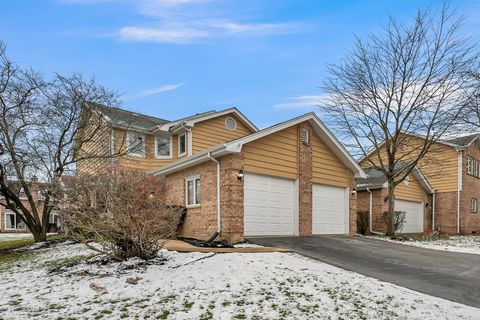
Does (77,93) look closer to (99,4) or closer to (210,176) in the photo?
(99,4)

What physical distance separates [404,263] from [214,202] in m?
6.01

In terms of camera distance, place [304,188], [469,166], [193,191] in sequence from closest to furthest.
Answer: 1. [193,191]
2. [304,188]
3. [469,166]

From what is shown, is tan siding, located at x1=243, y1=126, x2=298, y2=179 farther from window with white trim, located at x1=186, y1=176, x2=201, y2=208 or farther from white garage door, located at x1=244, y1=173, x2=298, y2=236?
window with white trim, located at x1=186, y1=176, x2=201, y2=208

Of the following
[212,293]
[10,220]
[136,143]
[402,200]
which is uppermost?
[136,143]

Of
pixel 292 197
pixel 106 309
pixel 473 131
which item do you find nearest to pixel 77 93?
pixel 292 197

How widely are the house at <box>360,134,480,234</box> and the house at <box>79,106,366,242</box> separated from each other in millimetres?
9568

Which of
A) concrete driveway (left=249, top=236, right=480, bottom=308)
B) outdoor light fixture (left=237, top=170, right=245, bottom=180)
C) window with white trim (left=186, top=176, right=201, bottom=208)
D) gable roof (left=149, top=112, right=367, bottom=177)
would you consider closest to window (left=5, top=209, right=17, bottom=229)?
gable roof (left=149, top=112, right=367, bottom=177)

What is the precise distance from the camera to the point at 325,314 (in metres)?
5.42

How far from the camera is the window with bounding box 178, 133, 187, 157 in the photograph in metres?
19.1

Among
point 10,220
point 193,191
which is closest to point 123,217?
point 193,191

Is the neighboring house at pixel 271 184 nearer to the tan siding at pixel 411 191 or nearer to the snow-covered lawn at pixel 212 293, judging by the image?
the snow-covered lawn at pixel 212 293

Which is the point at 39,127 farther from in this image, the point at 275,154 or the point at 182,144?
the point at 275,154

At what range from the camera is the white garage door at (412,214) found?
23.3 m

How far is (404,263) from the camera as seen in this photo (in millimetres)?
9828
